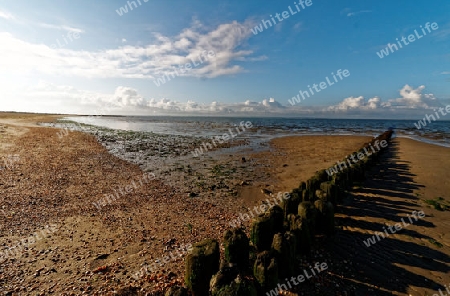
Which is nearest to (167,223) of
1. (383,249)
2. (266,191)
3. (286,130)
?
(266,191)

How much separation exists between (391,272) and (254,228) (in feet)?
13.2

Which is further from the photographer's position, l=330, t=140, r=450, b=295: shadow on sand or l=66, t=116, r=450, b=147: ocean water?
l=66, t=116, r=450, b=147: ocean water

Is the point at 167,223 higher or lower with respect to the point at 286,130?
higher

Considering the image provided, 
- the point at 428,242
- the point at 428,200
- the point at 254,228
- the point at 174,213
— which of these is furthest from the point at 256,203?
the point at 428,200

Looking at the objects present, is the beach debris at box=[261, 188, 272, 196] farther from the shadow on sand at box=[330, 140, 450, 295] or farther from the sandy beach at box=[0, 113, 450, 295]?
the shadow on sand at box=[330, 140, 450, 295]

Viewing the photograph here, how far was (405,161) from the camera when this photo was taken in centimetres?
2139

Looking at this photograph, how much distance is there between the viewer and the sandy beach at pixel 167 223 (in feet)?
21.2

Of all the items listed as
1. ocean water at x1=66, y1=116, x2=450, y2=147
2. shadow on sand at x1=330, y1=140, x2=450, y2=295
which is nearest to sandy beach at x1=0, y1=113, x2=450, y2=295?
shadow on sand at x1=330, y1=140, x2=450, y2=295

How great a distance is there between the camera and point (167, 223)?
981 cm

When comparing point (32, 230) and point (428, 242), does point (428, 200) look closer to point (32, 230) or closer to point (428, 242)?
point (428, 242)

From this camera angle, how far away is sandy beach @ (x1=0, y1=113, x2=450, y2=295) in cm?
645

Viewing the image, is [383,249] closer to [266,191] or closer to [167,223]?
[266,191]

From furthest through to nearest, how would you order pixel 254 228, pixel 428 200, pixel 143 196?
pixel 143 196
pixel 428 200
pixel 254 228

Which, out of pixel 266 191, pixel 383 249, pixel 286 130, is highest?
pixel 383 249
